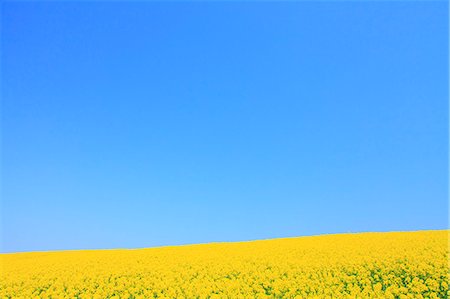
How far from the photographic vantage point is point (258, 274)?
17.3 meters

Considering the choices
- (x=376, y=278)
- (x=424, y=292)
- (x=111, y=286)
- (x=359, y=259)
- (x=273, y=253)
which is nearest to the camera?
(x=424, y=292)

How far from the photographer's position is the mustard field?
50.0 feet

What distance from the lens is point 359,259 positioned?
18.4m

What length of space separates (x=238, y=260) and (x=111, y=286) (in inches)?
245

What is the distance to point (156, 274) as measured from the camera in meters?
18.5

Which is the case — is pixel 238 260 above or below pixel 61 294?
above

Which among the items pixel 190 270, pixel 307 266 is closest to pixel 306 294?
pixel 307 266

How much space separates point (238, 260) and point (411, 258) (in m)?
7.92

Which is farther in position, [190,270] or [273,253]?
[273,253]

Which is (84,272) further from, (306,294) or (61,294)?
(306,294)

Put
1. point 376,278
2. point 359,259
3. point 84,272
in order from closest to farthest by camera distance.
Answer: point 376,278 < point 359,259 < point 84,272

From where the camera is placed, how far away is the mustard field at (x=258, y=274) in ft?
50.0

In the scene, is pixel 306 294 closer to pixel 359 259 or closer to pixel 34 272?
pixel 359 259

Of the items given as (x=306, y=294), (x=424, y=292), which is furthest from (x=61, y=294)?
(x=424, y=292)
